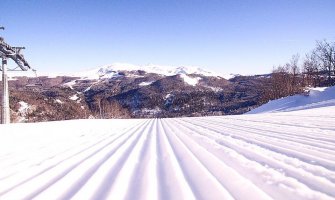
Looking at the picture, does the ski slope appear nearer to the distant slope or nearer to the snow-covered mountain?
the snow-covered mountain

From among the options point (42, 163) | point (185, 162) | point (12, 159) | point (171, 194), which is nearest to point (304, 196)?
point (171, 194)

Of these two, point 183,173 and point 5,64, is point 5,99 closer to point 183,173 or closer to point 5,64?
point 5,64

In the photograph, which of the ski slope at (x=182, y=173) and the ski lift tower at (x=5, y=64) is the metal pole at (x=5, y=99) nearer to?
the ski lift tower at (x=5, y=64)

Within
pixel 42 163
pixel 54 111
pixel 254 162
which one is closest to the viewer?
pixel 254 162

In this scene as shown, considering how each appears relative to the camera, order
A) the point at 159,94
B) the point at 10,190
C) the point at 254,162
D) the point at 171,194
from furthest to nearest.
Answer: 1. the point at 159,94
2. the point at 254,162
3. the point at 10,190
4. the point at 171,194

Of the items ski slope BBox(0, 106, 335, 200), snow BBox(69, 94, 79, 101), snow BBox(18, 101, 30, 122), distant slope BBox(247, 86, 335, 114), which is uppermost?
snow BBox(69, 94, 79, 101)

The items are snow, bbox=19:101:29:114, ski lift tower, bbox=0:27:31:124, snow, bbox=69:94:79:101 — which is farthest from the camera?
snow, bbox=69:94:79:101

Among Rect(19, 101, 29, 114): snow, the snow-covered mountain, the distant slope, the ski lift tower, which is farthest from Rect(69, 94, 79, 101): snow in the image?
the snow-covered mountain

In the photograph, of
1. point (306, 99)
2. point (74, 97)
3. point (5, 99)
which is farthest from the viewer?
point (74, 97)

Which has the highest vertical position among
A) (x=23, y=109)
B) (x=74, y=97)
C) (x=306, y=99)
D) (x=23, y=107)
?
(x=74, y=97)

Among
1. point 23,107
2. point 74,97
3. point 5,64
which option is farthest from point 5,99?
point 74,97

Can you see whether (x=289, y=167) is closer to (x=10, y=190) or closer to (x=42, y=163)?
(x=10, y=190)
